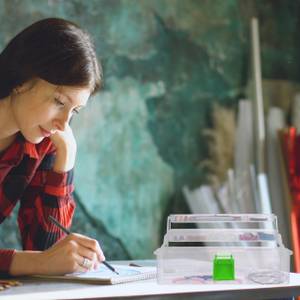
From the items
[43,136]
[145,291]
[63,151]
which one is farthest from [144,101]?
[145,291]

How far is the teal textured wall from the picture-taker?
2.86 metres

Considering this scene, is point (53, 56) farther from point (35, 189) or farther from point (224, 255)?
point (224, 255)

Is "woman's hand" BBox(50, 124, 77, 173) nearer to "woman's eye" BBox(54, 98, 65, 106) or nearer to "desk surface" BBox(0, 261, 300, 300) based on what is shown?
"woman's eye" BBox(54, 98, 65, 106)

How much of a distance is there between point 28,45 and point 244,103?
1661mm

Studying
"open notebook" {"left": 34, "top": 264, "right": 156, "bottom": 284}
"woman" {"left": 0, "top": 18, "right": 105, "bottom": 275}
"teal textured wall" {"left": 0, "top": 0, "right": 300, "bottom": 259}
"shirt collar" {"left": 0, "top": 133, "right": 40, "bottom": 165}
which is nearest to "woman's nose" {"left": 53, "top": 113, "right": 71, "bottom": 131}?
"woman" {"left": 0, "top": 18, "right": 105, "bottom": 275}

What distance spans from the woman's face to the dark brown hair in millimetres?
21

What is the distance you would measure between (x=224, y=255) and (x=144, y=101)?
158 centimetres

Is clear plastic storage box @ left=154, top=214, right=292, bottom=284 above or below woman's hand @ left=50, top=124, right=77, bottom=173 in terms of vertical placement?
below

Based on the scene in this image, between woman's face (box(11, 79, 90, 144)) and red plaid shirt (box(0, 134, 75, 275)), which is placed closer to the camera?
woman's face (box(11, 79, 90, 144))

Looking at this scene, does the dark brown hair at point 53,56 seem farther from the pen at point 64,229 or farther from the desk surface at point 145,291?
the desk surface at point 145,291

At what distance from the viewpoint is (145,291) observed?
50.9 inches

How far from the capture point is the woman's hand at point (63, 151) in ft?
6.16

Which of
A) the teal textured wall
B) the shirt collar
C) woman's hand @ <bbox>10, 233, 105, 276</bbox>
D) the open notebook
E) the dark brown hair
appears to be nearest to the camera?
the open notebook

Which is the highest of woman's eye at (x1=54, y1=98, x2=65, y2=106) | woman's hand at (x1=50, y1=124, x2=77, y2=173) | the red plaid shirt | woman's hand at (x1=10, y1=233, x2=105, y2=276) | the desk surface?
woman's eye at (x1=54, y1=98, x2=65, y2=106)
